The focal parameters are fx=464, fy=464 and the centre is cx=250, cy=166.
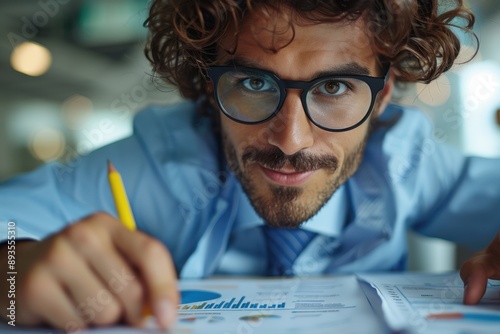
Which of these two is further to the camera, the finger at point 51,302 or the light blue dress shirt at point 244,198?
the light blue dress shirt at point 244,198

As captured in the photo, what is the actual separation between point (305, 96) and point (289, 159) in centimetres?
9

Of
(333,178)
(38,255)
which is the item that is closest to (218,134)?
(333,178)

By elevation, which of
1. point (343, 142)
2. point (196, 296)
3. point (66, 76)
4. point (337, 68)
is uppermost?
point (337, 68)

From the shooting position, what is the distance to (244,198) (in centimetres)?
80

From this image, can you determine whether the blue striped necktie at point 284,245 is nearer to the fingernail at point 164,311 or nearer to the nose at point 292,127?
the nose at point 292,127

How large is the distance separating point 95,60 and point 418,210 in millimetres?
1576

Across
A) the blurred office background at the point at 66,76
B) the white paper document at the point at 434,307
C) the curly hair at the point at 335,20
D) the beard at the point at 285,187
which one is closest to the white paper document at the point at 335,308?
the white paper document at the point at 434,307

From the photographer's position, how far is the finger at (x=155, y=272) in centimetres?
36

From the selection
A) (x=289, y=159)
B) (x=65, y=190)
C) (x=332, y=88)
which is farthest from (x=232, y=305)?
(x=65, y=190)

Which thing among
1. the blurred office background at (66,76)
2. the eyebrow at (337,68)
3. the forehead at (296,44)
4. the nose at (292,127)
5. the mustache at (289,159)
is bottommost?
the blurred office background at (66,76)

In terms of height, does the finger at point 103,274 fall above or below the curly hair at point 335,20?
below

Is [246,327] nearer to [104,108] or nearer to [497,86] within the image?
[497,86]

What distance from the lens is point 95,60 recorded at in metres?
1.99

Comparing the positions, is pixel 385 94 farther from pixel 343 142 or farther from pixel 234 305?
pixel 234 305
